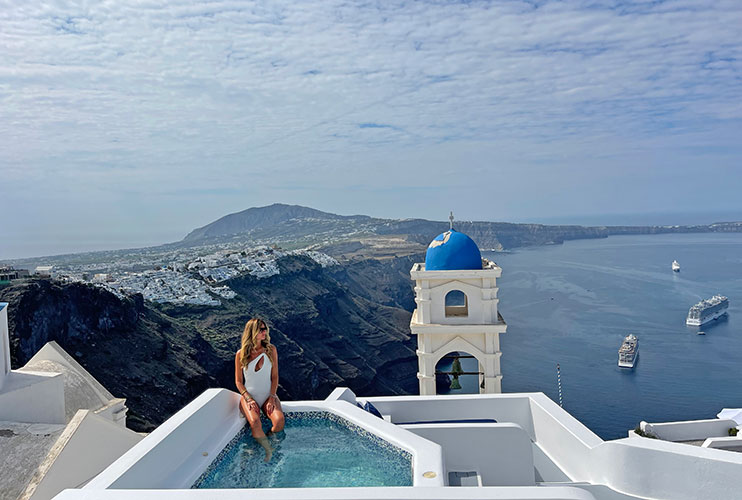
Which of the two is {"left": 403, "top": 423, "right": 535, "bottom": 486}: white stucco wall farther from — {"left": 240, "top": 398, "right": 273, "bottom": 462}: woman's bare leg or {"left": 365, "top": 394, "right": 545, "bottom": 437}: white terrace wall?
{"left": 240, "top": 398, "right": 273, "bottom": 462}: woman's bare leg

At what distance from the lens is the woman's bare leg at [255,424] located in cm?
429

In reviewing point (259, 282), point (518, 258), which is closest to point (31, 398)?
point (259, 282)

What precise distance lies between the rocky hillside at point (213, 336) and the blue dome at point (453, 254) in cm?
1381

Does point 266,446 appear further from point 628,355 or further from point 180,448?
point 628,355

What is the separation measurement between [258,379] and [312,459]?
0.88 metres

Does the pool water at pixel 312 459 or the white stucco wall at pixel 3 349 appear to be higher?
the white stucco wall at pixel 3 349

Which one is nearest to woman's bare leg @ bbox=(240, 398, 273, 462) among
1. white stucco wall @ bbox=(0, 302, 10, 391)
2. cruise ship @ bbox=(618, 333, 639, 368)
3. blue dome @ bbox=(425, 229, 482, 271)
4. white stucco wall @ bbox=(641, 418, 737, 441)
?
white stucco wall @ bbox=(0, 302, 10, 391)

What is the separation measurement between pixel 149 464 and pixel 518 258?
113 metres

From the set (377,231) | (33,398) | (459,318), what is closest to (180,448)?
(33,398)

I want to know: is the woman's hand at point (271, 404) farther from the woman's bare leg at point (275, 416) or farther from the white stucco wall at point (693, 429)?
the white stucco wall at point (693, 429)

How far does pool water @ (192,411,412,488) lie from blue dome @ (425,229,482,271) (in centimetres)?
385

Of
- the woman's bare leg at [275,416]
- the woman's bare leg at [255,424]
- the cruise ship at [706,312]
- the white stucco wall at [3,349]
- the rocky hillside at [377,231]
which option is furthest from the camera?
the rocky hillside at [377,231]

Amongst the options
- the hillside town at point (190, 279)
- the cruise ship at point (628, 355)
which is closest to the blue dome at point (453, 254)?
the hillside town at point (190, 279)

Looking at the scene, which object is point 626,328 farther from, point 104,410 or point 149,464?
point 149,464
